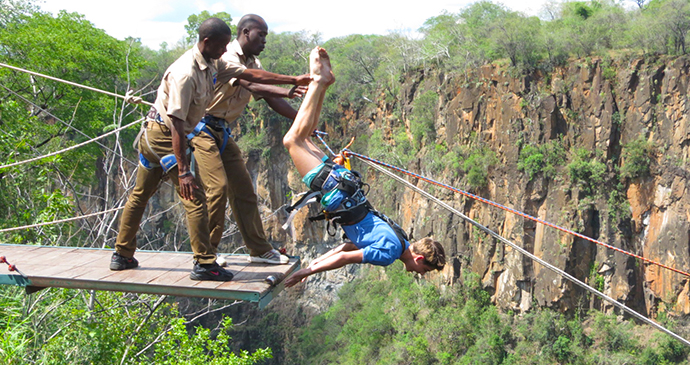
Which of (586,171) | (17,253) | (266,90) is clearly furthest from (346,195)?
(586,171)

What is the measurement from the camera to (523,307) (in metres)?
25.2

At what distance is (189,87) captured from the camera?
3893 mm

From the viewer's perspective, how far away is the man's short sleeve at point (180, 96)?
12.6 ft

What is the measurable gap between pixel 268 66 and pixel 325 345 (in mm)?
17353

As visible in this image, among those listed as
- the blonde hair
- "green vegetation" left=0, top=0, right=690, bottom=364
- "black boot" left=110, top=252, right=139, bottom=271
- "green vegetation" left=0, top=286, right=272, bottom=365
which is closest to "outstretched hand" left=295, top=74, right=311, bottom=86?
the blonde hair

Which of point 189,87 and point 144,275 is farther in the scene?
point 144,275

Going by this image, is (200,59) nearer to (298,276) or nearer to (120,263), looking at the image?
(298,276)

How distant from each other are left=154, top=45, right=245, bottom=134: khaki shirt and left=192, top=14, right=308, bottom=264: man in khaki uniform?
21cm

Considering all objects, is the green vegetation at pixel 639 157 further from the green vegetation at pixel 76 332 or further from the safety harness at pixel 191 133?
the safety harness at pixel 191 133

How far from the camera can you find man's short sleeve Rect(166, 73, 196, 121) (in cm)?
385

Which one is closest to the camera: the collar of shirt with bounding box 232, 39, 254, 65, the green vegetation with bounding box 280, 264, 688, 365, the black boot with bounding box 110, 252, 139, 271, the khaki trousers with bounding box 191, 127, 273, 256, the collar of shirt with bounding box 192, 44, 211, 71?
the collar of shirt with bounding box 192, 44, 211, 71

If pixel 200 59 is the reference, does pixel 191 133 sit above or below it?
below

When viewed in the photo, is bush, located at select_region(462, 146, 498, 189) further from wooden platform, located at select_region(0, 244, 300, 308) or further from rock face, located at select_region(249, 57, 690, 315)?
wooden platform, located at select_region(0, 244, 300, 308)

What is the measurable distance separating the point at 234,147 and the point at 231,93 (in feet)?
1.46
